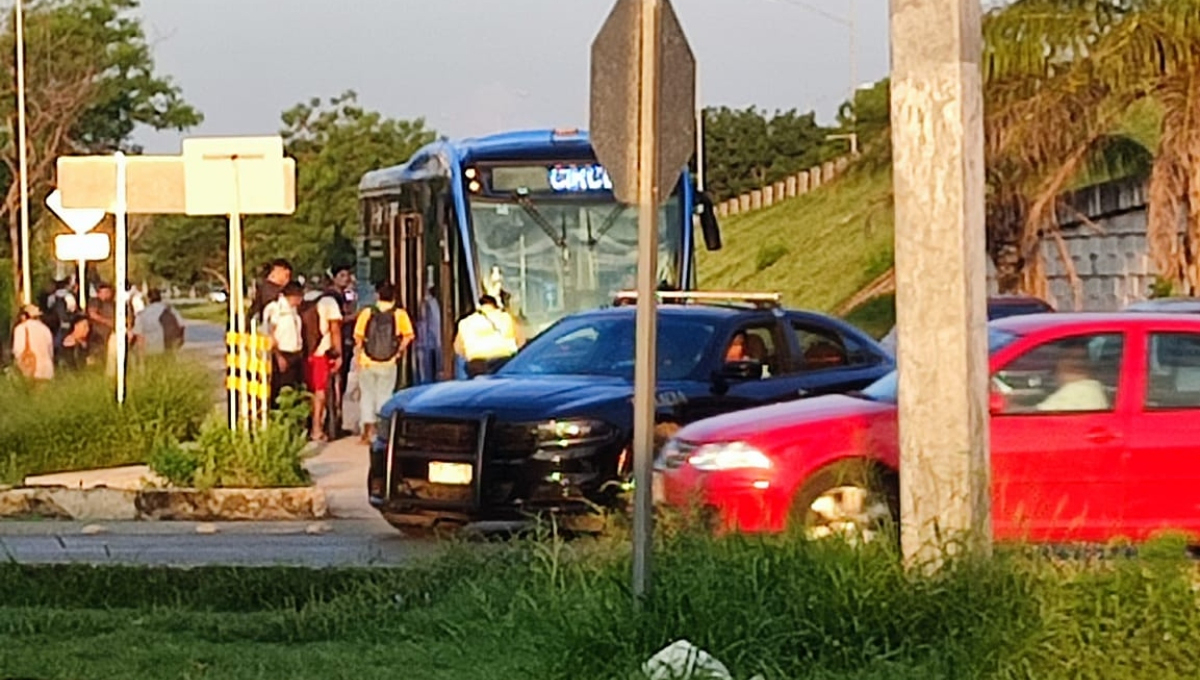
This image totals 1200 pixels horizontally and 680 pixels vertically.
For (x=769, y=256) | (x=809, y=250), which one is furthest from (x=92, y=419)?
(x=769, y=256)

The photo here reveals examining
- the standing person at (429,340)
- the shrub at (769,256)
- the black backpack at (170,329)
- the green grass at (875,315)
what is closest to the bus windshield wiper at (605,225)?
the standing person at (429,340)

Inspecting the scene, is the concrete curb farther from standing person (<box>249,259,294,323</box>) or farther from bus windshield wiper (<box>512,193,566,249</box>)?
standing person (<box>249,259,294,323</box>)

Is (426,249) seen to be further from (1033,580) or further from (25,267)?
(25,267)

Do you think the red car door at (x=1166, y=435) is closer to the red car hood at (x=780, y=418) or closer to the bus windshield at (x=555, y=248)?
the red car hood at (x=780, y=418)

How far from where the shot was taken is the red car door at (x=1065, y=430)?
12461 mm

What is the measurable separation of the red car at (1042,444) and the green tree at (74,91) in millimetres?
46880

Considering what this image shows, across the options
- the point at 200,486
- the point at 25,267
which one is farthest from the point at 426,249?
the point at 25,267

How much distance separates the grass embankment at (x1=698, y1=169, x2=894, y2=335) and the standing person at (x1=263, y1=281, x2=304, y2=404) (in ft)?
46.8

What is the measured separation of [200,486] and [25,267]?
34.9 metres

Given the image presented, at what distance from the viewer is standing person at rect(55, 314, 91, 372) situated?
2688 centimetres

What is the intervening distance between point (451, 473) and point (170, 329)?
13.0 m

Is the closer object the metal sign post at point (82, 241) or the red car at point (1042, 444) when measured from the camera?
the red car at point (1042, 444)

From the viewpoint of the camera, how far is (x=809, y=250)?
57.4 meters

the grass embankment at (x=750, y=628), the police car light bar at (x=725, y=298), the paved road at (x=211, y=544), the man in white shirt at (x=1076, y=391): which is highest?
the police car light bar at (x=725, y=298)
